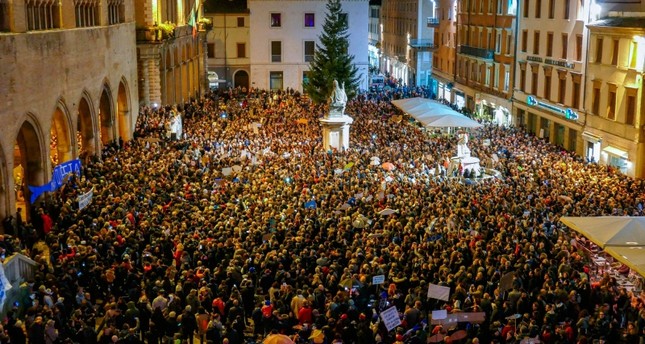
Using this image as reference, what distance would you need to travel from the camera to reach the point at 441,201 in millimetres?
27141

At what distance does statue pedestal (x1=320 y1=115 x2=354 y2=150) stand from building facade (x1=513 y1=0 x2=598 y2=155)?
12.5 meters

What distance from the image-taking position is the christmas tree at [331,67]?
218 feet

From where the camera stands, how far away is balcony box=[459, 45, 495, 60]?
58406mm

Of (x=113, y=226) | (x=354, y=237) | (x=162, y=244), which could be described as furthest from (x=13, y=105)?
(x=354, y=237)

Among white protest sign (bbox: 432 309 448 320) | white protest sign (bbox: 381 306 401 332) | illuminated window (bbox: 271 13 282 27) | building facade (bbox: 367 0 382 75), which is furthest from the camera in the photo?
building facade (bbox: 367 0 382 75)

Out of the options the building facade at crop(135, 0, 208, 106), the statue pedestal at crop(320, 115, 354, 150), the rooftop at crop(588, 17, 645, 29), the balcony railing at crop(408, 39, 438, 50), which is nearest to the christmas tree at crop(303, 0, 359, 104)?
the building facade at crop(135, 0, 208, 106)

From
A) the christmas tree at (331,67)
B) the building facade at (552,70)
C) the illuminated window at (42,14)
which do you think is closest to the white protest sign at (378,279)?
the illuminated window at (42,14)

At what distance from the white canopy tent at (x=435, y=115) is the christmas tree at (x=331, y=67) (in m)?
17.3

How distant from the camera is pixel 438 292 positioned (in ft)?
59.0

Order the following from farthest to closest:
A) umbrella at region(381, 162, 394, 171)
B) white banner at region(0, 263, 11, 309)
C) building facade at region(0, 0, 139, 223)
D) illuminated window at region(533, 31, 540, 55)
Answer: illuminated window at region(533, 31, 540, 55) < umbrella at region(381, 162, 394, 171) < building facade at region(0, 0, 139, 223) < white banner at region(0, 263, 11, 309)

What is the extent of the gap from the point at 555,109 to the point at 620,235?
2756 centimetres

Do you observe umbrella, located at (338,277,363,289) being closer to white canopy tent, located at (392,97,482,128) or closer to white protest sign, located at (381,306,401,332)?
white protest sign, located at (381,306,401,332)

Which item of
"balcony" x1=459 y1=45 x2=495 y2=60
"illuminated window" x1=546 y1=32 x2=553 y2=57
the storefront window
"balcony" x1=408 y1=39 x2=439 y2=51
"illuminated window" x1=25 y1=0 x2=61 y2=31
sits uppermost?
"illuminated window" x1=25 y1=0 x2=61 y2=31

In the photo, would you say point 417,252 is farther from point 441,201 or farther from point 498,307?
point 441,201
